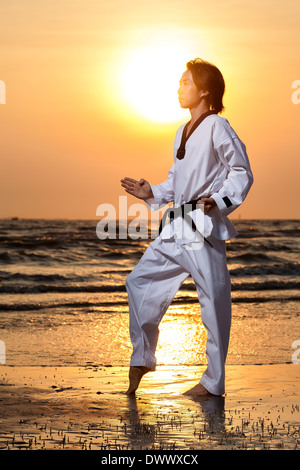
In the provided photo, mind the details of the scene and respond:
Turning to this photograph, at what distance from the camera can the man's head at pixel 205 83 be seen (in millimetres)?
5086

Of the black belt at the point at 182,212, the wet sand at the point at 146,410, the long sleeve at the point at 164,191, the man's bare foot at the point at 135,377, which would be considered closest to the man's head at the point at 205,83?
the long sleeve at the point at 164,191

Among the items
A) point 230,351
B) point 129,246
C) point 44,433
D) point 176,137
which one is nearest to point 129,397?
point 44,433

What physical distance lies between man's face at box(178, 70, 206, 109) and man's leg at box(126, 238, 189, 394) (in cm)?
93

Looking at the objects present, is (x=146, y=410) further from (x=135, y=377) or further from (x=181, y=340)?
(x=181, y=340)

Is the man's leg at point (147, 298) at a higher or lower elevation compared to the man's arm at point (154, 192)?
lower

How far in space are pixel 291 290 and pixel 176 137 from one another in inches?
419

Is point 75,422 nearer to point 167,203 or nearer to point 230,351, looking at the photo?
point 167,203

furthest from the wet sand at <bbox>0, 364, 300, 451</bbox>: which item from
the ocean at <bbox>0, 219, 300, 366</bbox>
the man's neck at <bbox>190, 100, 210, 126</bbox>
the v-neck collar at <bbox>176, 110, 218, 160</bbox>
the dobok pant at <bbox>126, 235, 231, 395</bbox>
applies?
the man's neck at <bbox>190, 100, 210, 126</bbox>

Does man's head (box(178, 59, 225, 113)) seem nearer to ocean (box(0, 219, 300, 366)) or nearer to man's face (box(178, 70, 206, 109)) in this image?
man's face (box(178, 70, 206, 109))

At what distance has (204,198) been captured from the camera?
476 cm

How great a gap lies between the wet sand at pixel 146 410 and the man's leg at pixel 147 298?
0.68ft

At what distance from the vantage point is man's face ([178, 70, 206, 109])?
16.8 ft

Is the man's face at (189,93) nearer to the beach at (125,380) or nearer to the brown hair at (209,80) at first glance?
the brown hair at (209,80)

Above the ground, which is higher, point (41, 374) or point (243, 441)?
point (41, 374)
